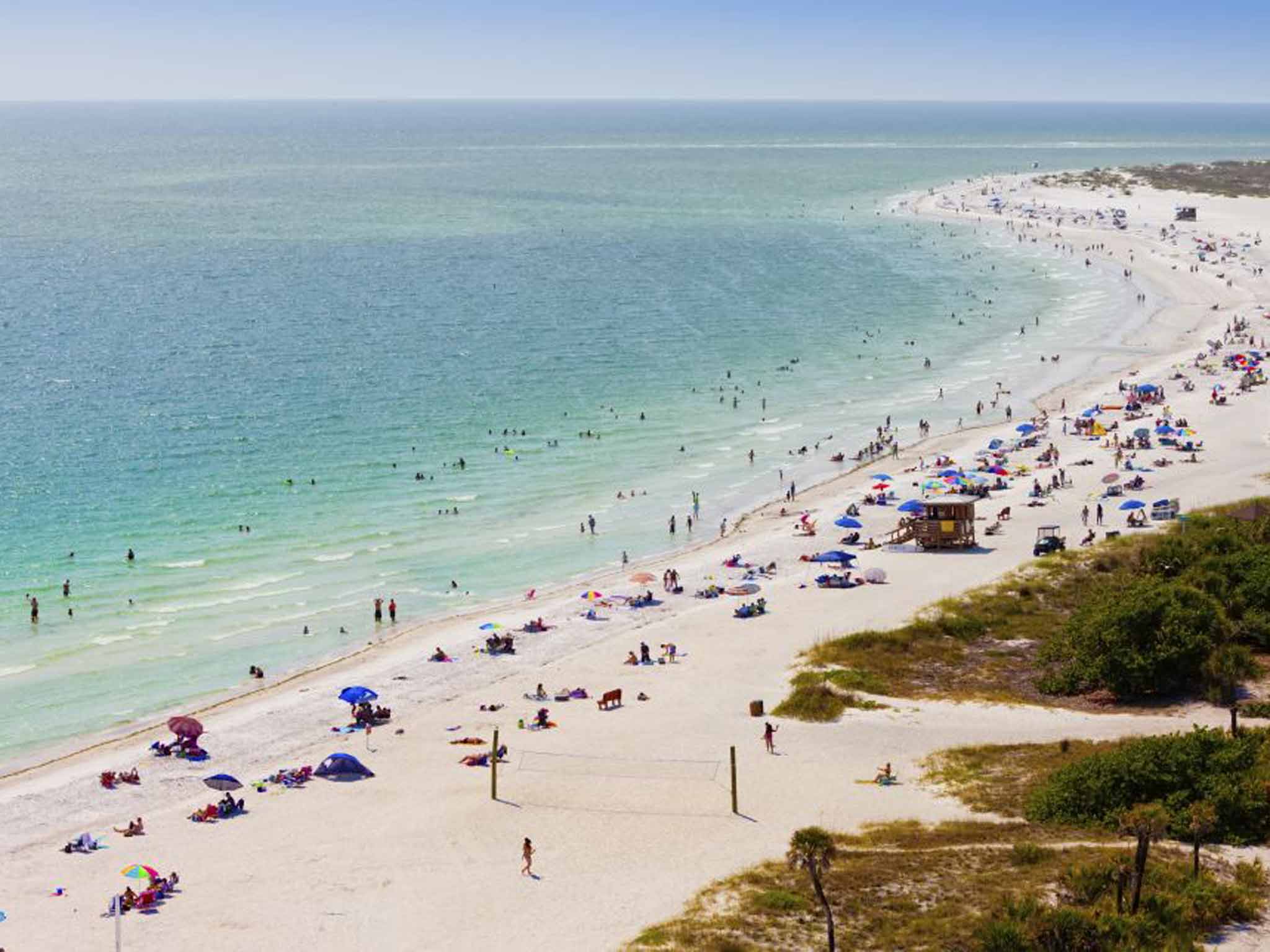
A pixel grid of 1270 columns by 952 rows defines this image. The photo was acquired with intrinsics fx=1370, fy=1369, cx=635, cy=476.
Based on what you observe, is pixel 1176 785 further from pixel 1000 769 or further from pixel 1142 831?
pixel 1142 831

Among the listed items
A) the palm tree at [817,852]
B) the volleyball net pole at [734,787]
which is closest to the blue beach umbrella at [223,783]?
the volleyball net pole at [734,787]

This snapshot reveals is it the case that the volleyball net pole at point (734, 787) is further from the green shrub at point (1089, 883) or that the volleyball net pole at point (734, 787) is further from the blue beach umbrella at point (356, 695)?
the blue beach umbrella at point (356, 695)

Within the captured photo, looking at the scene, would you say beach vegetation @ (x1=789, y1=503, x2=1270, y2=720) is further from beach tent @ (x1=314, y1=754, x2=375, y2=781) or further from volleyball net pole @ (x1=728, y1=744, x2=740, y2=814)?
beach tent @ (x1=314, y1=754, x2=375, y2=781)

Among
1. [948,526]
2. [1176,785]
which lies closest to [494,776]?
[1176,785]

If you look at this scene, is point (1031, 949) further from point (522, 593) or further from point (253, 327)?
point (253, 327)

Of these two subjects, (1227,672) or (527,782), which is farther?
(1227,672)
